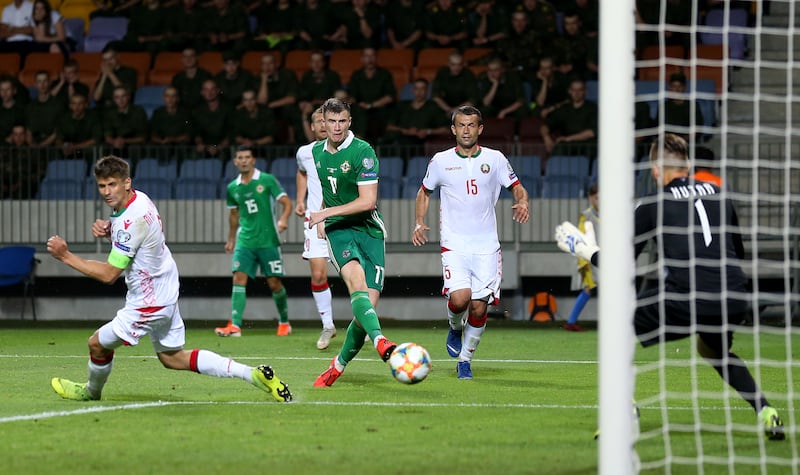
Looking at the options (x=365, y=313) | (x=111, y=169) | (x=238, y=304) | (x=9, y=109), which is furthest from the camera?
(x=9, y=109)

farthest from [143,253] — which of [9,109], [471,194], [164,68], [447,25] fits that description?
[164,68]

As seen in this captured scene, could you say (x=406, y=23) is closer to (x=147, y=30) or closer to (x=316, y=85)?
(x=316, y=85)

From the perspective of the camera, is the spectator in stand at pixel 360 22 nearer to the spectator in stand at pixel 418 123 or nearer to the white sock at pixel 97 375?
the spectator in stand at pixel 418 123

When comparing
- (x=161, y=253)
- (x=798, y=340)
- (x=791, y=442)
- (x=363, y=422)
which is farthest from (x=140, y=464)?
(x=798, y=340)

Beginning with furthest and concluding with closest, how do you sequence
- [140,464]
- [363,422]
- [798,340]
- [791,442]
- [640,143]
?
[640,143]
[798,340]
[363,422]
[791,442]
[140,464]

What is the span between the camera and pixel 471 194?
1038 cm

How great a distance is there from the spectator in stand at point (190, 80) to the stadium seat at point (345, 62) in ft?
6.50

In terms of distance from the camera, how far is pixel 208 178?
1852 cm

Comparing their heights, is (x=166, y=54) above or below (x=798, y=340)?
above

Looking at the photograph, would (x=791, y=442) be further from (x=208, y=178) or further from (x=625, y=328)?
(x=208, y=178)

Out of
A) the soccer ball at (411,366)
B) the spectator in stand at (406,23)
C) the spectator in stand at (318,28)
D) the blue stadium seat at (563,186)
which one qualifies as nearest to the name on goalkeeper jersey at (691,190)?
the soccer ball at (411,366)

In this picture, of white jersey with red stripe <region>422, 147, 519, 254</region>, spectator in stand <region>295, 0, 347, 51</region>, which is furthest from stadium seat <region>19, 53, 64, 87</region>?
white jersey with red stripe <region>422, 147, 519, 254</region>

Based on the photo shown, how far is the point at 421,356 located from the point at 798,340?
8.12 metres

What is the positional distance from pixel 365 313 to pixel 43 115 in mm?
12021
